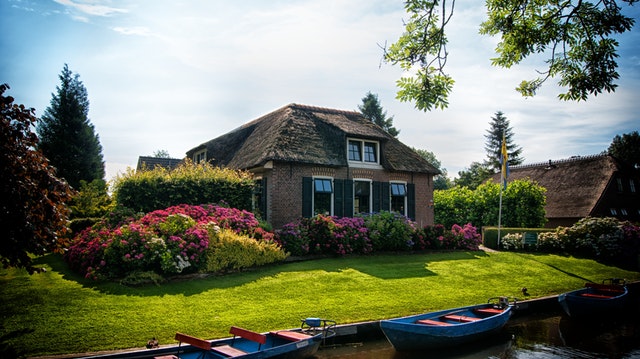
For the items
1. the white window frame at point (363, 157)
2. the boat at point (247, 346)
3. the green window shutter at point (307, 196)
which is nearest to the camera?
the boat at point (247, 346)

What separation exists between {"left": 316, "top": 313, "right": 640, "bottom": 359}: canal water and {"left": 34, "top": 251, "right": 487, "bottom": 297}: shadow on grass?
3396mm

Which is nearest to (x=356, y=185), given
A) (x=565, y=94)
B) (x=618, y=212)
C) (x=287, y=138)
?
(x=287, y=138)

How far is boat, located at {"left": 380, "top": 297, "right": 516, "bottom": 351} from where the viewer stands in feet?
23.6

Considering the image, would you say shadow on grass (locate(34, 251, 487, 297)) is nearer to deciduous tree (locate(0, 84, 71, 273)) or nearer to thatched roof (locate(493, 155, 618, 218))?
deciduous tree (locate(0, 84, 71, 273))

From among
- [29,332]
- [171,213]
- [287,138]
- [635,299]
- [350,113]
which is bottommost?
[635,299]

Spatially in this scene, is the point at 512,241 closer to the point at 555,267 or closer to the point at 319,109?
the point at 555,267

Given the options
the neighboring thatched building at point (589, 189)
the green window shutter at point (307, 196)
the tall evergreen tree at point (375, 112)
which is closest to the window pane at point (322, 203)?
the green window shutter at point (307, 196)

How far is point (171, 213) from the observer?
12008mm

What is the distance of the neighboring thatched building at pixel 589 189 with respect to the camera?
89.1ft

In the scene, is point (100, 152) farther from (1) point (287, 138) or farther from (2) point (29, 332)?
(2) point (29, 332)

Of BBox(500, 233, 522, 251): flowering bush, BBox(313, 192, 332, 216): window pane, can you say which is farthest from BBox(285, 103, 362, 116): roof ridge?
BBox(500, 233, 522, 251): flowering bush

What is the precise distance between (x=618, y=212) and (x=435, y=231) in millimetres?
20540

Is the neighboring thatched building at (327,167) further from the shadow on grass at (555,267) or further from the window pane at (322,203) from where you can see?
the shadow on grass at (555,267)

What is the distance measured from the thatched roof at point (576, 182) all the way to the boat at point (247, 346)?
26.8 metres
